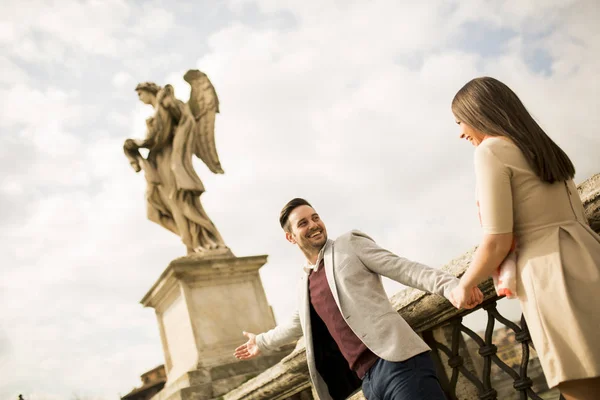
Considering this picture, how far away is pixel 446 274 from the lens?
2131 millimetres

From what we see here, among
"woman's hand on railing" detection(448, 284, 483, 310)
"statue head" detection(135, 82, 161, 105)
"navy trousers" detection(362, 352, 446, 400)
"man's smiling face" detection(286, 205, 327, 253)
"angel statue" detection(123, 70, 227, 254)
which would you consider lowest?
"navy trousers" detection(362, 352, 446, 400)

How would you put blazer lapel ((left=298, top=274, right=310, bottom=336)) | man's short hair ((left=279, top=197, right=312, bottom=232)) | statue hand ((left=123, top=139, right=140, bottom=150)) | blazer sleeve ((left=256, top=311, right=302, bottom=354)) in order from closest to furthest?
blazer lapel ((left=298, top=274, right=310, bottom=336)) < man's short hair ((left=279, top=197, right=312, bottom=232)) < blazer sleeve ((left=256, top=311, right=302, bottom=354)) < statue hand ((left=123, top=139, right=140, bottom=150))

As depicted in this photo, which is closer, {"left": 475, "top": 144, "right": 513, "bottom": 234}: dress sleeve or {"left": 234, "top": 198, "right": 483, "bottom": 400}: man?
{"left": 475, "top": 144, "right": 513, "bottom": 234}: dress sleeve

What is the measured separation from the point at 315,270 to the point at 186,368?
4.18m

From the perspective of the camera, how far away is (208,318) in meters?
6.45

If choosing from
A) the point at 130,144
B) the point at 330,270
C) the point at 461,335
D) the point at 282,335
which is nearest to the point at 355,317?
the point at 330,270

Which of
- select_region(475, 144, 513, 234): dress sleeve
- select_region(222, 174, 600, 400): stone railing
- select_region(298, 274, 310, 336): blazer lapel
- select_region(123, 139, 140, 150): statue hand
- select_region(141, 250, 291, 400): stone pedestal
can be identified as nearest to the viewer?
select_region(475, 144, 513, 234): dress sleeve

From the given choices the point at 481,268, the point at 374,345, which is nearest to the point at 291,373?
the point at 374,345

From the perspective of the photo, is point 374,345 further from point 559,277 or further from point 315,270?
point 559,277

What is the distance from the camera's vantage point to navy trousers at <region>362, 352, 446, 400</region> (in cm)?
212

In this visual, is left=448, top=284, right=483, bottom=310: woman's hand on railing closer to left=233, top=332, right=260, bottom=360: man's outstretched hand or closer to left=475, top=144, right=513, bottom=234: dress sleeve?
left=475, top=144, right=513, bottom=234: dress sleeve

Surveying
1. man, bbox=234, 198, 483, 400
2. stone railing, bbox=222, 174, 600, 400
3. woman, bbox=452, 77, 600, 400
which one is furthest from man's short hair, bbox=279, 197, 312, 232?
woman, bbox=452, 77, 600, 400

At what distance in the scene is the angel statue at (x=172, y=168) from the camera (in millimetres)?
7207

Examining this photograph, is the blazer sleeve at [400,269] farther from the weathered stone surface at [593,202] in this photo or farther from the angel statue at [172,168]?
the angel statue at [172,168]
